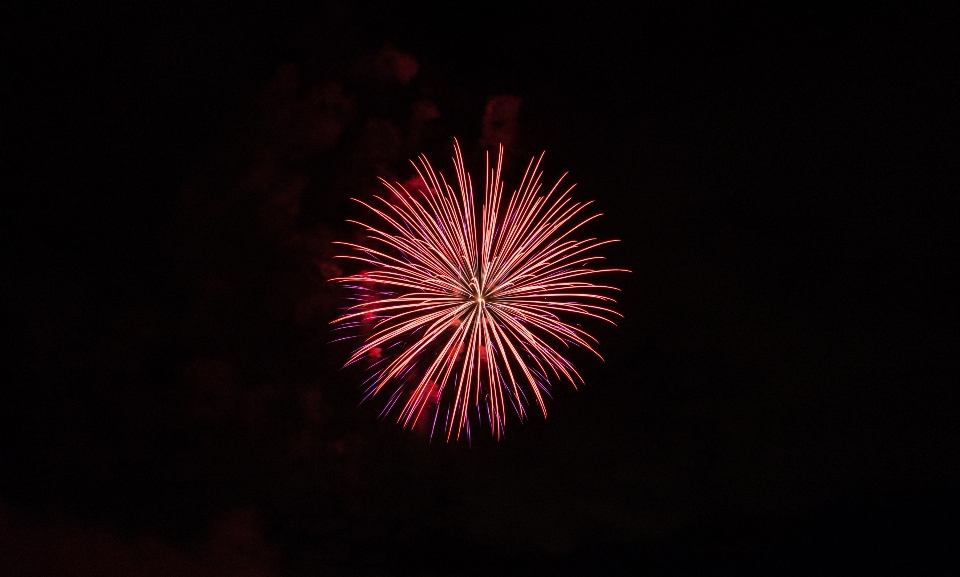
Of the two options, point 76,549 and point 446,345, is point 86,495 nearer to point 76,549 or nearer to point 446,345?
point 76,549

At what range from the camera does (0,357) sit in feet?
33.6

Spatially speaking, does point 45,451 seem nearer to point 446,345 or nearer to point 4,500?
point 4,500

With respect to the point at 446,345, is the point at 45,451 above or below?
below

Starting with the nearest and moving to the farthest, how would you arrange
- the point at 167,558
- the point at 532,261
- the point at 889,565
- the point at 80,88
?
the point at 532,261, the point at 80,88, the point at 167,558, the point at 889,565

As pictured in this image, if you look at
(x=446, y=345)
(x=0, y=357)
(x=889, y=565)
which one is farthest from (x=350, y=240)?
(x=889, y=565)

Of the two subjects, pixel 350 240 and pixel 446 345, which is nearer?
pixel 446 345

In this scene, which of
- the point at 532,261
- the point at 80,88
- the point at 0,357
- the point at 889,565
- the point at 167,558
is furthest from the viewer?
the point at 889,565

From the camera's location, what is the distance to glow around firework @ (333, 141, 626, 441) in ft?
26.9

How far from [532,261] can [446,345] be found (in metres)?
1.48

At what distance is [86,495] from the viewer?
10.7 m

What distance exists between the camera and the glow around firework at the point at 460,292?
26.9 ft

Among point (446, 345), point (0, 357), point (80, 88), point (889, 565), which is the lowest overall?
point (0, 357)

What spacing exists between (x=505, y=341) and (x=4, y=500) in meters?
8.23

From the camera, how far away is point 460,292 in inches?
320
